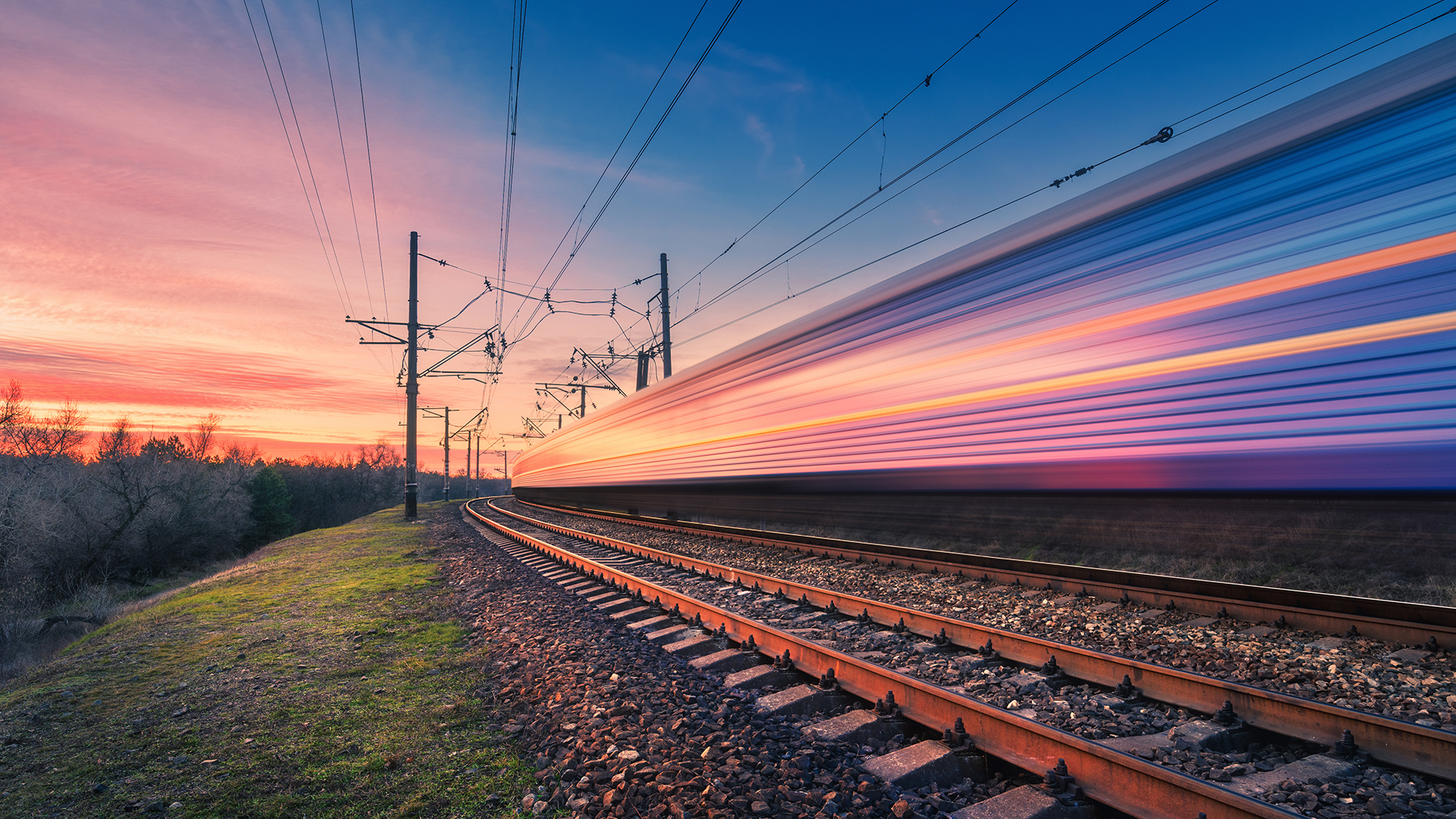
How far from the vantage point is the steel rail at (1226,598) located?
12.3ft

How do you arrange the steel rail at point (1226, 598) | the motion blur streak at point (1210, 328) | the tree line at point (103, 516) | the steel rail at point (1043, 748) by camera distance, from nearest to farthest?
the steel rail at point (1043, 748) < the steel rail at point (1226, 598) < the motion blur streak at point (1210, 328) < the tree line at point (103, 516)

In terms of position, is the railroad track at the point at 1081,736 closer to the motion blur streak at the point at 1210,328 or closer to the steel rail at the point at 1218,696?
the steel rail at the point at 1218,696

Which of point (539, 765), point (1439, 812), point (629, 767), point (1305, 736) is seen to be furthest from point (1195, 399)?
point (539, 765)

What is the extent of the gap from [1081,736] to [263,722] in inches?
184

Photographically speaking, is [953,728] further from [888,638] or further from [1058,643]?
[888,638]

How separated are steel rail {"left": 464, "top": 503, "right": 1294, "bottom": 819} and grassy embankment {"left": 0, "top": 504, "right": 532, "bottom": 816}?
183cm

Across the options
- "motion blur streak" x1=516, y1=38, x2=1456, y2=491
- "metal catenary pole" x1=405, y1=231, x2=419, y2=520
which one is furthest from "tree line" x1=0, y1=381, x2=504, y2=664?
"motion blur streak" x1=516, y1=38, x2=1456, y2=491

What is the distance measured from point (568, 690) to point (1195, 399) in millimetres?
5250

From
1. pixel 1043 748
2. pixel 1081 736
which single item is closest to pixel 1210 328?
pixel 1081 736

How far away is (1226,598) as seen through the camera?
4.68 metres

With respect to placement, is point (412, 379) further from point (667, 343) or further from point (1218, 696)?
point (1218, 696)

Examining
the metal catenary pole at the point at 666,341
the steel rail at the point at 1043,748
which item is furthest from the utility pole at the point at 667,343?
the steel rail at the point at 1043,748

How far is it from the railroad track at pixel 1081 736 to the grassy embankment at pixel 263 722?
187 centimetres

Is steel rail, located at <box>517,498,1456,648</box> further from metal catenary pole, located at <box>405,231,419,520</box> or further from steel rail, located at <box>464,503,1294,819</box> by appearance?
metal catenary pole, located at <box>405,231,419,520</box>
